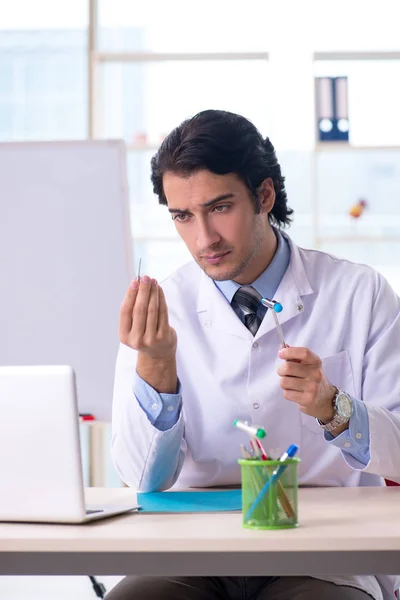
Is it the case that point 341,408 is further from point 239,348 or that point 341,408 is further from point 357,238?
point 357,238

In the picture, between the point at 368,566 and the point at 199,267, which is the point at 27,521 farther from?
the point at 199,267

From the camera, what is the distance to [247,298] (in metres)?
1.76

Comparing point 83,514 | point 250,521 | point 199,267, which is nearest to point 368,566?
point 250,521

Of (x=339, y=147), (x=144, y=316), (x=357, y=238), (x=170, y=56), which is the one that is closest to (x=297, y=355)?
(x=144, y=316)

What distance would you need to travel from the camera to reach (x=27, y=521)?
114cm

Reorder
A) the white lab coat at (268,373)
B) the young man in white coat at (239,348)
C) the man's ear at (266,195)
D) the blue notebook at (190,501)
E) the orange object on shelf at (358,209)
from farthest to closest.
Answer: the orange object on shelf at (358,209), the man's ear at (266,195), the white lab coat at (268,373), the young man in white coat at (239,348), the blue notebook at (190,501)

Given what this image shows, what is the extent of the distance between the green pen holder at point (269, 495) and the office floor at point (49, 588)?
2189mm

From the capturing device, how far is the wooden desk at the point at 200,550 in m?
0.99

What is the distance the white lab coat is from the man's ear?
0.54 feet

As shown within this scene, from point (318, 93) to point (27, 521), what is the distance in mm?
3405

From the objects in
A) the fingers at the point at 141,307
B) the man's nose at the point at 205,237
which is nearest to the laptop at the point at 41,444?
the fingers at the point at 141,307

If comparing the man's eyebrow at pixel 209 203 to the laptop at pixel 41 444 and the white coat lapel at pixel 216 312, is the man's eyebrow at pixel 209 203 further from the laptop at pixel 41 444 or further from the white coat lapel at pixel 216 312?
the laptop at pixel 41 444

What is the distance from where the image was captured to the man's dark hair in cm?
173

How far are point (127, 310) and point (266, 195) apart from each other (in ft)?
2.08
